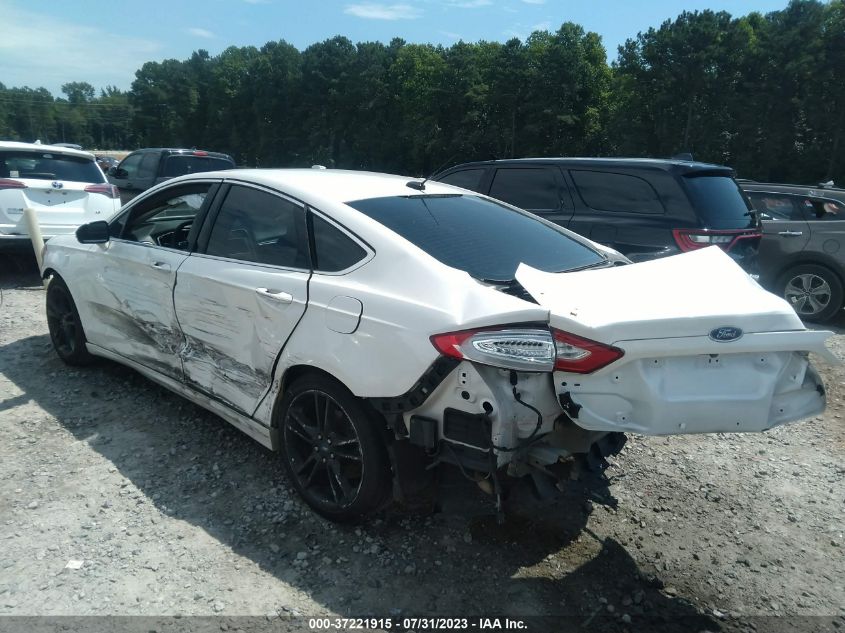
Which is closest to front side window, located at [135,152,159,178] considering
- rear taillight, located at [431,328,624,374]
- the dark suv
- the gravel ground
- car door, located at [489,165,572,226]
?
car door, located at [489,165,572,226]

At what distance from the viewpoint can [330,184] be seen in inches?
139

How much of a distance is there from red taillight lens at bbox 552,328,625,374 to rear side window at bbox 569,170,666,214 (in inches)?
170

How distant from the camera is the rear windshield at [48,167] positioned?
8070 millimetres

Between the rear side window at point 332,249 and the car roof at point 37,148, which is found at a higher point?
the car roof at point 37,148

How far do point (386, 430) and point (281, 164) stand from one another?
2299 inches

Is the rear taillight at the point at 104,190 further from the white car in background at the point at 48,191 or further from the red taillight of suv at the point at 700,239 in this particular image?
the red taillight of suv at the point at 700,239

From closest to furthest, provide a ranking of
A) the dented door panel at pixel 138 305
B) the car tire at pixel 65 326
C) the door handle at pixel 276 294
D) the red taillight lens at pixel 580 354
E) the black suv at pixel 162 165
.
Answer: the red taillight lens at pixel 580 354 → the door handle at pixel 276 294 → the dented door panel at pixel 138 305 → the car tire at pixel 65 326 → the black suv at pixel 162 165

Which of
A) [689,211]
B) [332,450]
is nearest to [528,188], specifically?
[689,211]

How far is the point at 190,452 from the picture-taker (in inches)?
155

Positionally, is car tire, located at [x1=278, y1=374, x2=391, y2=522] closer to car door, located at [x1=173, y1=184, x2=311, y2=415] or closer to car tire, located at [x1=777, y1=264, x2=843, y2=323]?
car door, located at [x1=173, y1=184, x2=311, y2=415]

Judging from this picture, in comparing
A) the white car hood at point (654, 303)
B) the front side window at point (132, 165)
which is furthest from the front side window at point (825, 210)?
the front side window at point (132, 165)

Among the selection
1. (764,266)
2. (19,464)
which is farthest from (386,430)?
(764,266)

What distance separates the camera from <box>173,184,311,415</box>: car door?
3.24 meters

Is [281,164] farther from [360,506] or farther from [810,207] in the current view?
[360,506]
